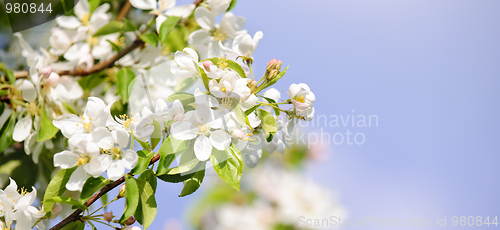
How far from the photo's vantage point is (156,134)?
0.76 meters

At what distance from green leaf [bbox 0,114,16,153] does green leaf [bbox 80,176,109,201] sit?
579 millimetres

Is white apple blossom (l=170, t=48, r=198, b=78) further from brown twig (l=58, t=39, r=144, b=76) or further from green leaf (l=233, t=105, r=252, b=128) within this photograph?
brown twig (l=58, t=39, r=144, b=76)

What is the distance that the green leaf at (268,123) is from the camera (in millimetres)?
768

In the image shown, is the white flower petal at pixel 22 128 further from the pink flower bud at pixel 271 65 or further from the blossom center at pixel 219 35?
the pink flower bud at pixel 271 65

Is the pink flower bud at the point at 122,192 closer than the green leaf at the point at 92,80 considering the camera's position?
Yes

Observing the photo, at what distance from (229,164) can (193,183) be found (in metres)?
0.11

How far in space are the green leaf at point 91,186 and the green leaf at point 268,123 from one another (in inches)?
14.3

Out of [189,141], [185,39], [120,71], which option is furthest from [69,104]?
[189,141]

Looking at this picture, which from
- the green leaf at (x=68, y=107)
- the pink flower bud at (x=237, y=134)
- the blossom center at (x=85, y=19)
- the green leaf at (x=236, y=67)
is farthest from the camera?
the blossom center at (x=85, y=19)

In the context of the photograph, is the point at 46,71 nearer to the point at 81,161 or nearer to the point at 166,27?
the point at 166,27

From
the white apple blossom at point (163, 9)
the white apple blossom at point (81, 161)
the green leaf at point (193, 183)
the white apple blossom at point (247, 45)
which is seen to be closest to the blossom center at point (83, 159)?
the white apple blossom at point (81, 161)

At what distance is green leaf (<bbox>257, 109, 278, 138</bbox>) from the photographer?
768mm

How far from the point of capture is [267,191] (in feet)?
9.16

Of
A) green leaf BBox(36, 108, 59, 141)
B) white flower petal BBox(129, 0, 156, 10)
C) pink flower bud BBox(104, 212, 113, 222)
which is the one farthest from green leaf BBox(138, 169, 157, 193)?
white flower petal BBox(129, 0, 156, 10)
